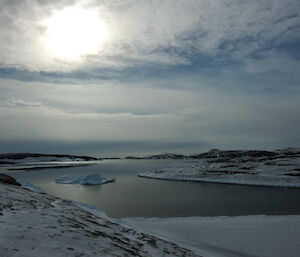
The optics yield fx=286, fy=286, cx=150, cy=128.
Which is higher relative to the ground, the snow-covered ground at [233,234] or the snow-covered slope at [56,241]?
the snow-covered slope at [56,241]

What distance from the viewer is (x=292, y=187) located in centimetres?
4122

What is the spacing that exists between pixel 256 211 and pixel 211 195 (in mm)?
10824

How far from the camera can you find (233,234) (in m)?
16.2

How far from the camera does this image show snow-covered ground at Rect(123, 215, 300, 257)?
13578mm

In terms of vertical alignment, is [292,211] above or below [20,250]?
below

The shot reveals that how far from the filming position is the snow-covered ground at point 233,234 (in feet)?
44.5

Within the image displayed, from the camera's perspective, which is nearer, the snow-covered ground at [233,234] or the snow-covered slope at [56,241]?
the snow-covered slope at [56,241]

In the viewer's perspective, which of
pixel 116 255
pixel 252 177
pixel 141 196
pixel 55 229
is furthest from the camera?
pixel 252 177

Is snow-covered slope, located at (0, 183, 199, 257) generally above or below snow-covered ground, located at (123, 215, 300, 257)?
above

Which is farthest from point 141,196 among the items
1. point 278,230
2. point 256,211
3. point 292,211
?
point 278,230

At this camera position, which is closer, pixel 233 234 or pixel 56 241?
pixel 56 241

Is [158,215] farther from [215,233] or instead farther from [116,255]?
[116,255]

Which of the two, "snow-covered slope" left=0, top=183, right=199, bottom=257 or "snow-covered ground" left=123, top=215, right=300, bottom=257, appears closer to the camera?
"snow-covered slope" left=0, top=183, right=199, bottom=257

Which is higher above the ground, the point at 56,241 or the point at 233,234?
the point at 56,241
